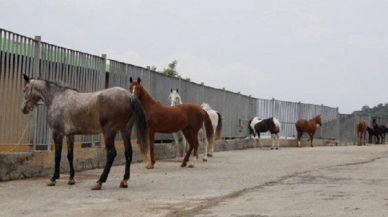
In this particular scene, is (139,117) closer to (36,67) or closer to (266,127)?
(36,67)

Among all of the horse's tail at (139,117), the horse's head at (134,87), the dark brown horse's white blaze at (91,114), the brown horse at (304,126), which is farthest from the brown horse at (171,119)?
the brown horse at (304,126)

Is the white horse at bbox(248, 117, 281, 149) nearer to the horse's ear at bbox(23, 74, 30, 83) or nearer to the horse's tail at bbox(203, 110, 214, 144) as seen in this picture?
the horse's tail at bbox(203, 110, 214, 144)

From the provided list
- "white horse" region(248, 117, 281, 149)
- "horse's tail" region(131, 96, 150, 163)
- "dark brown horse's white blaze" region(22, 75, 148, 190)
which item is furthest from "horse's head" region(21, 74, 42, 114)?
"white horse" region(248, 117, 281, 149)

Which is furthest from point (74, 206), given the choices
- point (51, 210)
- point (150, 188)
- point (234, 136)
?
point (234, 136)

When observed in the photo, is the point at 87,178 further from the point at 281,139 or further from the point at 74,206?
the point at 281,139

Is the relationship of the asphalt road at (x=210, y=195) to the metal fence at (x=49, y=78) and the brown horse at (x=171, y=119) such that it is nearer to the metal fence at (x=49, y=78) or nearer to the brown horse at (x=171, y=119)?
the metal fence at (x=49, y=78)

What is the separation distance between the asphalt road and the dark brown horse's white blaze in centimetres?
67

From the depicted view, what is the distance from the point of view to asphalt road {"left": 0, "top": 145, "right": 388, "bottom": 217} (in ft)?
24.0

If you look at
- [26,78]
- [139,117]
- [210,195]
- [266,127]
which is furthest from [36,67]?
[266,127]

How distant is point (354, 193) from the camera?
880 cm

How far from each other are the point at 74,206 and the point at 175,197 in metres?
1.57

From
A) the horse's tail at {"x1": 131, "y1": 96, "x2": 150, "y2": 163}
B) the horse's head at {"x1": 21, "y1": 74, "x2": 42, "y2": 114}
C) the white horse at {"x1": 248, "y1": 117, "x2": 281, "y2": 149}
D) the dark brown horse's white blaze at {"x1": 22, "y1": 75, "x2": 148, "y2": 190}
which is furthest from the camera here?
the white horse at {"x1": 248, "y1": 117, "x2": 281, "y2": 149}

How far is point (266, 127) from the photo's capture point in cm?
2691

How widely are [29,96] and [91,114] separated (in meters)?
1.47
